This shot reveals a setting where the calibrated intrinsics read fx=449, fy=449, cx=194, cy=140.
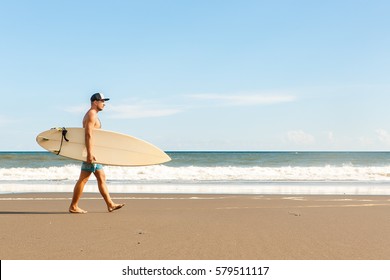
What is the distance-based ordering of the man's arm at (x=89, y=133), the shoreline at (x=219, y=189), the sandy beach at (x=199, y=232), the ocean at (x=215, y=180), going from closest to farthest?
the sandy beach at (x=199, y=232), the man's arm at (x=89, y=133), the shoreline at (x=219, y=189), the ocean at (x=215, y=180)

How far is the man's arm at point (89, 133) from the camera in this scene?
6.50 metres

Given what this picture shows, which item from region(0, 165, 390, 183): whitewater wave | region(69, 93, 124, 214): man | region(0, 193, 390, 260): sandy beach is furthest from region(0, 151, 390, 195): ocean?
region(69, 93, 124, 214): man

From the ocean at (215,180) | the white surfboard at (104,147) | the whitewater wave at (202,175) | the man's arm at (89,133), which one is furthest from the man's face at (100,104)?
the whitewater wave at (202,175)

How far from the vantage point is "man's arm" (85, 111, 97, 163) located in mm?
6504

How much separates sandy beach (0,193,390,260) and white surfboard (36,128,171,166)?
88cm

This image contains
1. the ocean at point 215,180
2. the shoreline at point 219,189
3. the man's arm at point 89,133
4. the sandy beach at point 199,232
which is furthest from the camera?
the ocean at point 215,180

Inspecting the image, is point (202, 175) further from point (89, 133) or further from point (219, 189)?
point (89, 133)

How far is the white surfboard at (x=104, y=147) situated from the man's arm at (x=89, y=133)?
1.91 feet

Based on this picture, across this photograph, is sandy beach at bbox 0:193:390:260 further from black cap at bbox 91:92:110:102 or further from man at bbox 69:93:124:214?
black cap at bbox 91:92:110:102

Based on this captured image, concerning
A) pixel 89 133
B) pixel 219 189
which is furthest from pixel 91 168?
pixel 219 189

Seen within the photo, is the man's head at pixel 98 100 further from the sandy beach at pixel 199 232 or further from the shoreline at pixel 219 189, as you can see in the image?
the shoreline at pixel 219 189

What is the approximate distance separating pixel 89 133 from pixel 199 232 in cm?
256

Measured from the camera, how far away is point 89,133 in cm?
657
